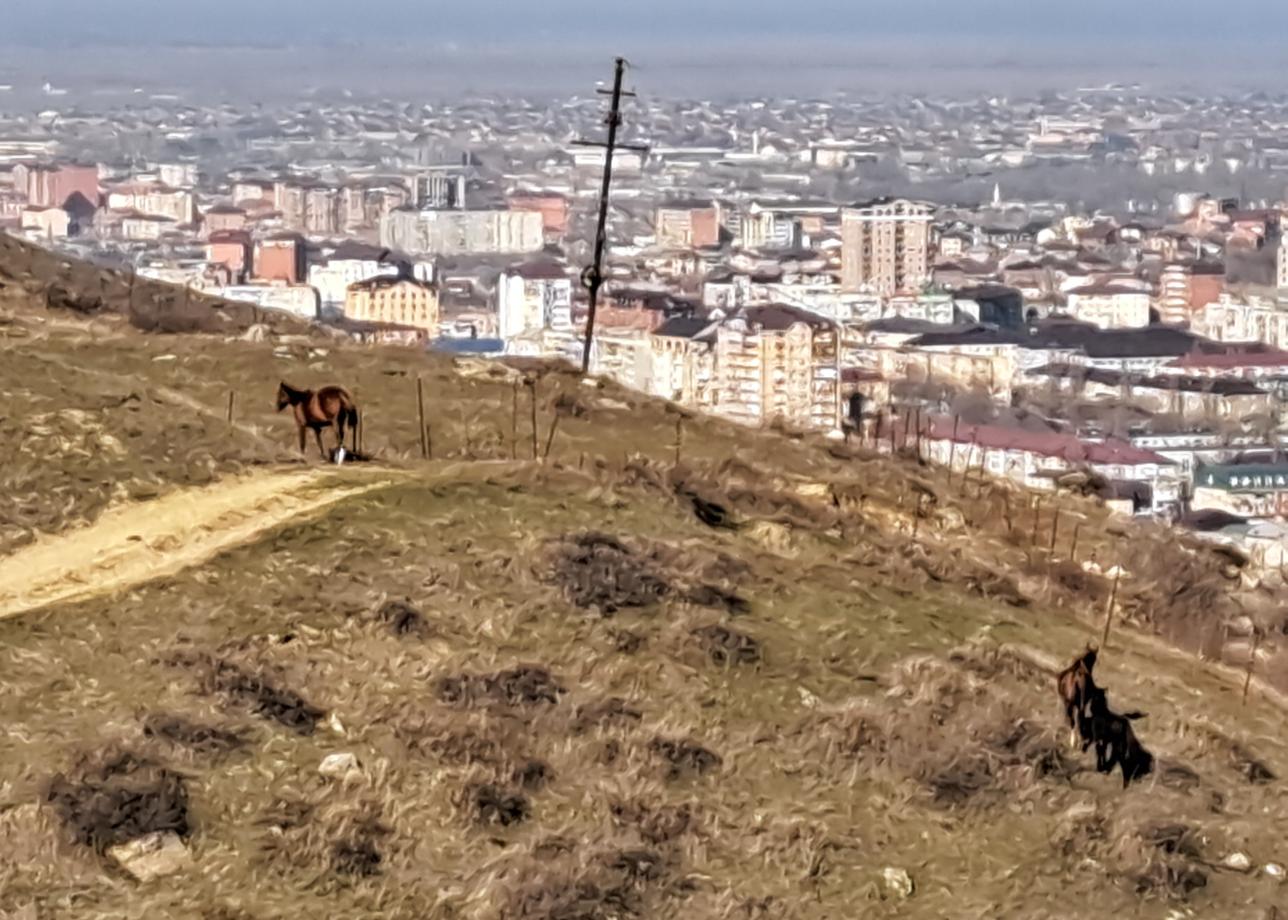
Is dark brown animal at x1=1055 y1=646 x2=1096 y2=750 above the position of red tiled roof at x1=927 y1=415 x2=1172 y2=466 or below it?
above

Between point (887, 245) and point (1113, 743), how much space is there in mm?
75694

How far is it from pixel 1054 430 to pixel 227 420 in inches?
1330

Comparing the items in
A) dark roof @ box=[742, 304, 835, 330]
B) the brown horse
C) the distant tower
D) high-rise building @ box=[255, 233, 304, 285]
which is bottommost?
the distant tower

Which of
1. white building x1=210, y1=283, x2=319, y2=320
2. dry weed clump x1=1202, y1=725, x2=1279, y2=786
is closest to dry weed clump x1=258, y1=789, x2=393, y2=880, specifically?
dry weed clump x1=1202, y1=725, x2=1279, y2=786

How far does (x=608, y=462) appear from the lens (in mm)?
10516

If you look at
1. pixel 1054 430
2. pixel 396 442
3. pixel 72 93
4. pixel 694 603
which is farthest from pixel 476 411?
pixel 72 93

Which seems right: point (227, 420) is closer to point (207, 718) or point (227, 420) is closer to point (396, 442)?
point (396, 442)

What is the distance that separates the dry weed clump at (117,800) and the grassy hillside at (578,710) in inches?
0.5

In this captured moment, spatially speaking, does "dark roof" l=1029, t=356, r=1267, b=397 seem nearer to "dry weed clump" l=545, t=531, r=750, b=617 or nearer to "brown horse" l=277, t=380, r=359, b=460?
"brown horse" l=277, t=380, r=359, b=460

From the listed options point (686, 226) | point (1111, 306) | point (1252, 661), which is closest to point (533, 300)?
point (1111, 306)

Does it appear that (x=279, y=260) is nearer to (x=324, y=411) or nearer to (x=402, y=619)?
(x=324, y=411)

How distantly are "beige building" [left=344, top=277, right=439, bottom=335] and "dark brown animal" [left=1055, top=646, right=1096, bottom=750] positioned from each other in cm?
4133

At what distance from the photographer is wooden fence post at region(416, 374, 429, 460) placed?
10641 millimetres

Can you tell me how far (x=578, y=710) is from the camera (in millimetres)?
7625
